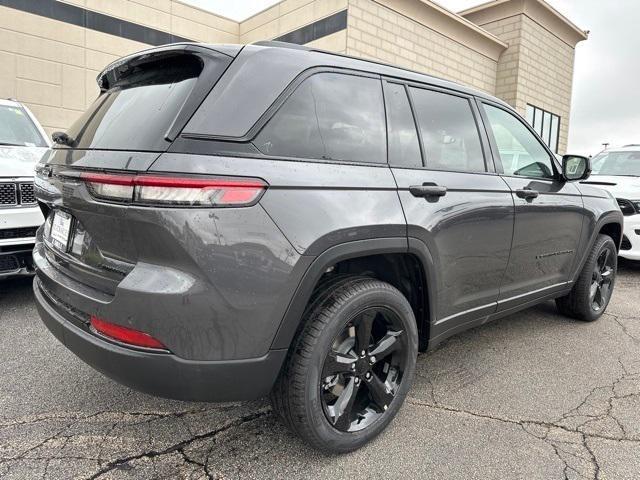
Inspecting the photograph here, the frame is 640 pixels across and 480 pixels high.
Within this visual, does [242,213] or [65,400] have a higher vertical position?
[242,213]

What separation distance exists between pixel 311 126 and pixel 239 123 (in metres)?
0.38

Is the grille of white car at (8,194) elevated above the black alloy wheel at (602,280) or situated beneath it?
elevated above

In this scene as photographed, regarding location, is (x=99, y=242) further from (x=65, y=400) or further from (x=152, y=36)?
(x=152, y=36)

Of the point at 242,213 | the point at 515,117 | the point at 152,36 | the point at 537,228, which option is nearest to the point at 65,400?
the point at 242,213

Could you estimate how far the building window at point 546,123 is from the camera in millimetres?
21938

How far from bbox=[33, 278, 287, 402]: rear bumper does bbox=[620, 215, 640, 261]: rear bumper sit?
6.11 metres

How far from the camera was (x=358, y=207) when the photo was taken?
6.81ft

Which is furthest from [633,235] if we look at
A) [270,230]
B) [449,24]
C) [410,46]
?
[449,24]

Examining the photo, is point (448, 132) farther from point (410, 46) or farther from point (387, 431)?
point (410, 46)

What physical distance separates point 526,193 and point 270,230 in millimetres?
2115

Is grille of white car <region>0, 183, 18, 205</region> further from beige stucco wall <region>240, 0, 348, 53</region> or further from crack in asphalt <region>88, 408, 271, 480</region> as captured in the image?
beige stucco wall <region>240, 0, 348, 53</region>

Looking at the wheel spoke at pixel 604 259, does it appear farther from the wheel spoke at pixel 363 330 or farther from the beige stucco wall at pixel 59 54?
the beige stucco wall at pixel 59 54

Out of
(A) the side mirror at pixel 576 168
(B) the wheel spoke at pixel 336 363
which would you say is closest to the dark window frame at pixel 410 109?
(B) the wheel spoke at pixel 336 363

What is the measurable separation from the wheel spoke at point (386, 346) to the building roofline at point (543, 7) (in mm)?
23001
